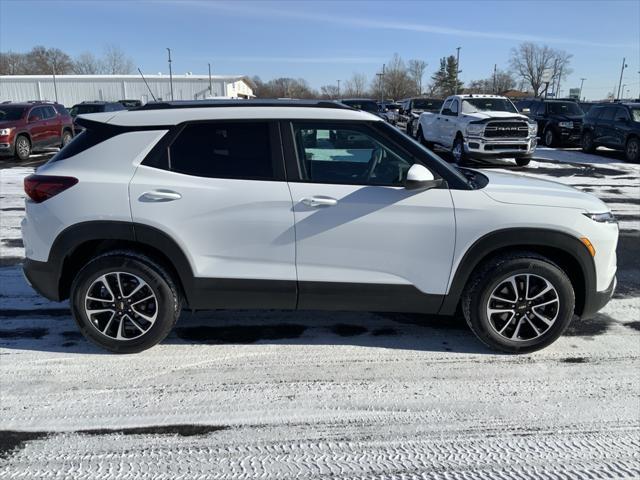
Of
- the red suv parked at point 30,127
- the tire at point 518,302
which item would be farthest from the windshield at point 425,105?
the tire at point 518,302

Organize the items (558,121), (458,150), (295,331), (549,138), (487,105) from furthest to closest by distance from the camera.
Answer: (549,138) < (558,121) < (487,105) < (458,150) < (295,331)

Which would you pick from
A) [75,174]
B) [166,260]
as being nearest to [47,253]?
[75,174]

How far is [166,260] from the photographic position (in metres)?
3.71

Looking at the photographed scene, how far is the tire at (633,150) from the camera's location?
1633cm

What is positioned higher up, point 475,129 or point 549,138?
point 475,129

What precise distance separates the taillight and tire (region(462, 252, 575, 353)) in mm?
3016

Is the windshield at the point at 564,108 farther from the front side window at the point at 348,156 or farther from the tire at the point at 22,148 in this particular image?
the front side window at the point at 348,156

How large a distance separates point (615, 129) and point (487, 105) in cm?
502

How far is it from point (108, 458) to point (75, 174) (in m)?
1.98

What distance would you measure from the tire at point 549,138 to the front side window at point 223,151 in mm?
20901

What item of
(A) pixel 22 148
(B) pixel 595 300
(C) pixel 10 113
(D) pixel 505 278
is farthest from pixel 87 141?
(C) pixel 10 113

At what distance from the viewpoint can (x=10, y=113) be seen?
17078mm

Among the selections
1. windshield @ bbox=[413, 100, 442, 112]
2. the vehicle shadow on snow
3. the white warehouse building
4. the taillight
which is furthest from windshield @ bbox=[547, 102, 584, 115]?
the white warehouse building

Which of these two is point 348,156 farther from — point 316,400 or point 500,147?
point 500,147
